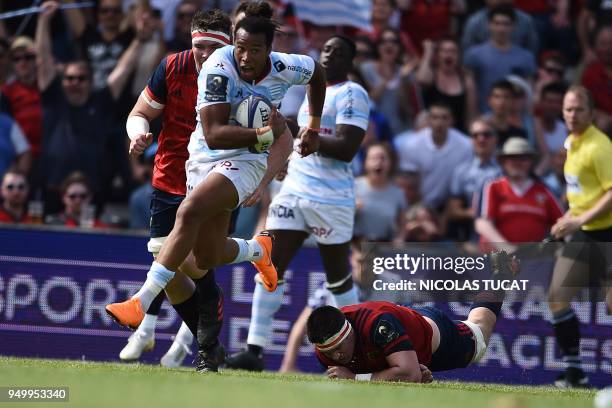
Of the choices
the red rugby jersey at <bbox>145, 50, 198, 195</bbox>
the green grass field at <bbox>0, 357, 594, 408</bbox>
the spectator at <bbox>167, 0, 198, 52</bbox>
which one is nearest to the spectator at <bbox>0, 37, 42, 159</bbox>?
the spectator at <bbox>167, 0, 198, 52</bbox>

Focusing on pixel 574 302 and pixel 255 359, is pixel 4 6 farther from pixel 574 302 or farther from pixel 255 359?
pixel 574 302

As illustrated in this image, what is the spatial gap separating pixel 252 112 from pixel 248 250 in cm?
115

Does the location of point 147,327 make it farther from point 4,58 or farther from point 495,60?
point 495,60

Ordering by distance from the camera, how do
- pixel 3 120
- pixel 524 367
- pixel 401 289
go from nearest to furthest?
pixel 401 289 → pixel 524 367 → pixel 3 120

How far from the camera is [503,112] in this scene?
51.7 ft

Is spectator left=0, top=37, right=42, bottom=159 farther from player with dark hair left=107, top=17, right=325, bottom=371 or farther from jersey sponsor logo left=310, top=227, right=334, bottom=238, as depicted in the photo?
player with dark hair left=107, top=17, right=325, bottom=371

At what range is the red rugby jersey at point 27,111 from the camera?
1540cm

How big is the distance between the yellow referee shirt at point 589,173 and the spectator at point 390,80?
503 centimetres

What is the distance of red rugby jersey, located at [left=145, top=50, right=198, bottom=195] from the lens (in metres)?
9.88

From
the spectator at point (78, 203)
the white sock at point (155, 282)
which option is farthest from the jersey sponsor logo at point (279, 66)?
the spectator at point (78, 203)

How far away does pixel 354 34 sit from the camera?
1733cm

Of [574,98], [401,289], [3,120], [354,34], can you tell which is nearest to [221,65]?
[401,289]

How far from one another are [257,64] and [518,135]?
23.9 ft

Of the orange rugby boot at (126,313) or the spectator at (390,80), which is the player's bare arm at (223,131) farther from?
the spectator at (390,80)
